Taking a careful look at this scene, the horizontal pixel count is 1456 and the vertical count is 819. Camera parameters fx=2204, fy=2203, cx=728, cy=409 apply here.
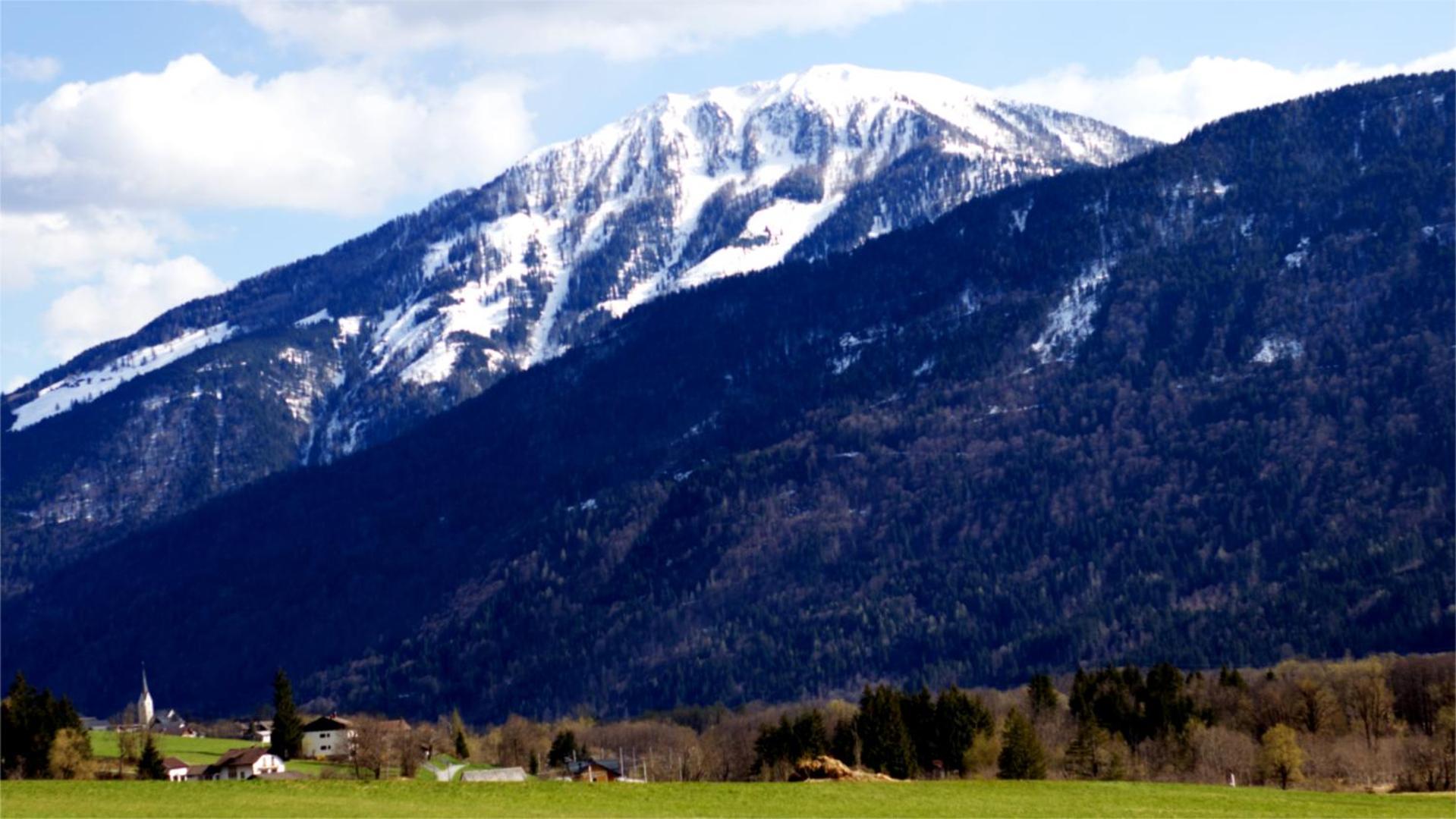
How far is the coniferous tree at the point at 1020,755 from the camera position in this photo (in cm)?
15550

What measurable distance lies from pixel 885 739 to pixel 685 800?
5401cm

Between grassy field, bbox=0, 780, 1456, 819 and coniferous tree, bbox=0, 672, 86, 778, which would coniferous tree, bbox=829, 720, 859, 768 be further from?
coniferous tree, bbox=0, 672, 86, 778

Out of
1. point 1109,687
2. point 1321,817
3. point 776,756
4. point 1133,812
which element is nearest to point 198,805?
point 1133,812

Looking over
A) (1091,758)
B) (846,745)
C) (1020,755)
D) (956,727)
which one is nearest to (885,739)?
(846,745)

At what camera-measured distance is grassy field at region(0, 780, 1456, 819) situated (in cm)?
10531

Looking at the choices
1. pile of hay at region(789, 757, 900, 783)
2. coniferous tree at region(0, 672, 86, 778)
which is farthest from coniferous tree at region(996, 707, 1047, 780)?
coniferous tree at region(0, 672, 86, 778)

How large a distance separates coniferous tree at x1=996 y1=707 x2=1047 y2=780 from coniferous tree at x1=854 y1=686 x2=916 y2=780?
23.2ft

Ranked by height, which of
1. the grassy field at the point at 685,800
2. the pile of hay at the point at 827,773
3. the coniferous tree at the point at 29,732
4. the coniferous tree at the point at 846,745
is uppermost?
the coniferous tree at the point at 29,732

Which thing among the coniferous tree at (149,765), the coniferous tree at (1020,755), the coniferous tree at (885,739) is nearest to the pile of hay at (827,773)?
the coniferous tree at (1020,755)

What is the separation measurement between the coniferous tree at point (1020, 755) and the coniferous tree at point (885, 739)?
7.06 meters

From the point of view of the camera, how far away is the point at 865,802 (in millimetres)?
111000

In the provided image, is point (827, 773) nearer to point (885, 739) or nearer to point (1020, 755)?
point (1020, 755)

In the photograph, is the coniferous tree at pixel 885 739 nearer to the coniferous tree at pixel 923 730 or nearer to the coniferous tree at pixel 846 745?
the coniferous tree at pixel 846 745

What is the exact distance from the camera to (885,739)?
6442 inches
